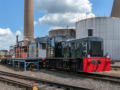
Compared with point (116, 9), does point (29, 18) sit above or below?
below

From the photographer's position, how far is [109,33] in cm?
3422

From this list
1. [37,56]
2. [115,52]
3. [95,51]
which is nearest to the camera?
[95,51]

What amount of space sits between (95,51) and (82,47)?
1.07 metres

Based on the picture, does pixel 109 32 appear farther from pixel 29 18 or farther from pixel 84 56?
pixel 29 18

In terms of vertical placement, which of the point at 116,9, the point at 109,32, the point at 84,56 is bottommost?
the point at 84,56

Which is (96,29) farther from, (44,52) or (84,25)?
(44,52)

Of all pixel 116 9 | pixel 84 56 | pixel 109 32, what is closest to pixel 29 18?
pixel 109 32

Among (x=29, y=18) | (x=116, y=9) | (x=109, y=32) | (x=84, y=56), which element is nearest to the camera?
(x=84, y=56)

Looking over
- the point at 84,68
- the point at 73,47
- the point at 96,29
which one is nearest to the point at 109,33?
the point at 96,29

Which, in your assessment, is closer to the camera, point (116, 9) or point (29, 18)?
point (29, 18)

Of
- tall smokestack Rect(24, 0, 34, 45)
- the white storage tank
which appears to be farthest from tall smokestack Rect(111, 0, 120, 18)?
tall smokestack Rect(24, 0, 34, 45)

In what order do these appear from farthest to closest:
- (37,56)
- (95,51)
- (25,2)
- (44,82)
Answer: (25,2), (37,56), (95,51), (44,82)

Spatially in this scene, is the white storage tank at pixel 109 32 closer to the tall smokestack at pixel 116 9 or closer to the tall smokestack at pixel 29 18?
the tall smokestack at pixel 116 9

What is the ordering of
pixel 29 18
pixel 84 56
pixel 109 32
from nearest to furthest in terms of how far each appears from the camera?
pixel 84 56
pixel 109 32
pixel 29 18
